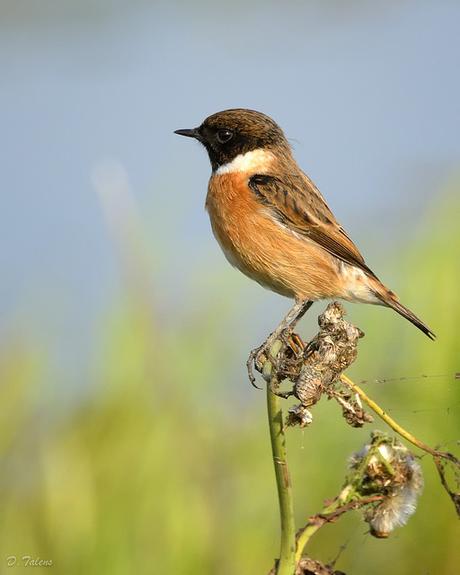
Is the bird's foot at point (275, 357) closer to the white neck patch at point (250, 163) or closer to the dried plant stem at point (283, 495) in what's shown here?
the dried plant stem at point (283, 495)

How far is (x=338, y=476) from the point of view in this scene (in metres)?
3.02

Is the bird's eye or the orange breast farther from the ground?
the bird's eye

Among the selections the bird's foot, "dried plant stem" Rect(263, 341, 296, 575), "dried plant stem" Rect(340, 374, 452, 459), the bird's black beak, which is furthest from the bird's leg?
the bird's black beak

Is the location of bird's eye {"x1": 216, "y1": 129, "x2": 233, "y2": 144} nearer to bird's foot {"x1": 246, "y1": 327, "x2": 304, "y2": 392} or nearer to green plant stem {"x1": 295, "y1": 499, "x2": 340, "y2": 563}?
bird's foot {"x1": 246, "y1": 327, "x2": 304, "y2": 392}

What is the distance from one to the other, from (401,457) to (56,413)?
4.86 feet

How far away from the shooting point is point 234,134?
4.46 m

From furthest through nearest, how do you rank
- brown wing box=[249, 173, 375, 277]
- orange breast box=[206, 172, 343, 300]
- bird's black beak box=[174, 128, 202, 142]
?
bird's black beak box=[174, 128, 202, 142] → brown wing box=[249, 173, 375, 277] → orange breast box=[206, 172, 343, 300]

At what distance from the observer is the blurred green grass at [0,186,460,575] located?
2.71 meters

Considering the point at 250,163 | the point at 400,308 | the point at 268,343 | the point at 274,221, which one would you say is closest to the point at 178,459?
the point at 268,343

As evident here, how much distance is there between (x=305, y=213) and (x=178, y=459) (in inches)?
65.5

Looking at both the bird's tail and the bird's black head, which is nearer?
the bird's tail

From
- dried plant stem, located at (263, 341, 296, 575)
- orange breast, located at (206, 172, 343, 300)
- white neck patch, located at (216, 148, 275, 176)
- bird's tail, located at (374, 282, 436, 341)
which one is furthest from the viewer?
white neck patch, located at (216, 148, 275, 176)

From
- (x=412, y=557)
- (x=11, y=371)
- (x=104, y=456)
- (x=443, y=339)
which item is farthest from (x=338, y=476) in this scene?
(x=11, y=371)

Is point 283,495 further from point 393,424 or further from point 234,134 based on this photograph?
point 234,134
